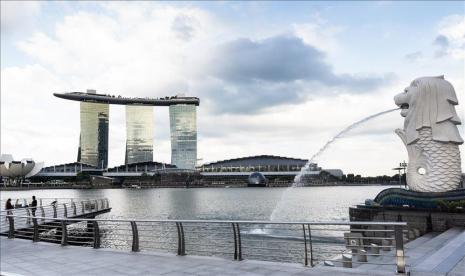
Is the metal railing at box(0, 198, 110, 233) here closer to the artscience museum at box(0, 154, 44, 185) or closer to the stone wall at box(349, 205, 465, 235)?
the stone wall at box(349, 205, 465, 235)

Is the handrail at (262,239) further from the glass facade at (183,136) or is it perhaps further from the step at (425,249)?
the glass facade at (183,136)

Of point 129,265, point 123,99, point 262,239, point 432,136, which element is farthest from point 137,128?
point 129,265

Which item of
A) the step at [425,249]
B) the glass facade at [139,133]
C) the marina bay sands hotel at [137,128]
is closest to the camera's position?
the step at [425,249]

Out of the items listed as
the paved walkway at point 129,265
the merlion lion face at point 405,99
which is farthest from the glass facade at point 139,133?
the paved walkway at point 129,265

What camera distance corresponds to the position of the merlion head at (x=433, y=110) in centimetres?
2106

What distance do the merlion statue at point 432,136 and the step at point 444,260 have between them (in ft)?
35.7

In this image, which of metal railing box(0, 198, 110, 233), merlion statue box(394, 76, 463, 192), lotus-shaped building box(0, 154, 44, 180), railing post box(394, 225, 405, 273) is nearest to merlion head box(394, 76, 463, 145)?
merlion statue box(394, 76, 463, 192)

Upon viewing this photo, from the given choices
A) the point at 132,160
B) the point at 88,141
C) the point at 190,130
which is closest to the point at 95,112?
the point at 88,141

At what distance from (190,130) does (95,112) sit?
1640 inches

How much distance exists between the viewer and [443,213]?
17.1m

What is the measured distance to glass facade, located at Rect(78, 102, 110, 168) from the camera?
181050mm

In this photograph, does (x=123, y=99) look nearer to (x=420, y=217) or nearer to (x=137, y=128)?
(x=137, y=128)

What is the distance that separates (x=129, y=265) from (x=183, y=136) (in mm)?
178165

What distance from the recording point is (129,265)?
8805 mm
